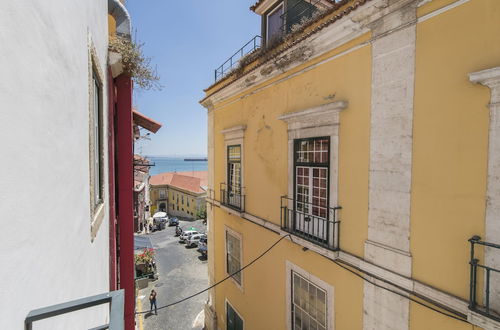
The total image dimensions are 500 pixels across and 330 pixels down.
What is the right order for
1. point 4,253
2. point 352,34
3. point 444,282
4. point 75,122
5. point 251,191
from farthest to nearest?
point 251,191
point 352,34
point 444,282
point 75,122
point 4,253

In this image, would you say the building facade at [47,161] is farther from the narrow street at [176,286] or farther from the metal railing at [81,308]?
the narrow street at [176,286]

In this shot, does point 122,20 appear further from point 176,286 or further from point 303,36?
point 176,286

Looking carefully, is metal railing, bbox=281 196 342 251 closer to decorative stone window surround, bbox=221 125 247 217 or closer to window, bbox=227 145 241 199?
decorative stone window surround, bbox=221 125 247 217

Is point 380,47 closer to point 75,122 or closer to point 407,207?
point 407,207

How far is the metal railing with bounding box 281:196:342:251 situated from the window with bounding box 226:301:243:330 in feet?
17.3

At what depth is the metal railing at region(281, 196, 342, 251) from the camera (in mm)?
5570

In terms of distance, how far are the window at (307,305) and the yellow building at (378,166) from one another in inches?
1.5

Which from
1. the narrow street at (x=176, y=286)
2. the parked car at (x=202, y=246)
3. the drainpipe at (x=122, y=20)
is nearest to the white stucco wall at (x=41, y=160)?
the drainpipe at (x=122, y=20)

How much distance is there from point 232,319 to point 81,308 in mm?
10569

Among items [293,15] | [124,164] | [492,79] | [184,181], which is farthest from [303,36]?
[184,181]

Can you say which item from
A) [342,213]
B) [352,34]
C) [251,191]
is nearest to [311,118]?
[352,34]

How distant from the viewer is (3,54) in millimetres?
1026

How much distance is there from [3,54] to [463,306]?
210 inches

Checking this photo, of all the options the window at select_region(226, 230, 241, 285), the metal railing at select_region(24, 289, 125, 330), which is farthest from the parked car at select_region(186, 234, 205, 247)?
the metal railing at select_region(24, 289, 125, 330)
